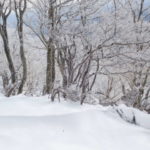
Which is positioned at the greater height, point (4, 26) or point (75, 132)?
point (4, 26)

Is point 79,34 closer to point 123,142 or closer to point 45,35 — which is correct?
point 45,35

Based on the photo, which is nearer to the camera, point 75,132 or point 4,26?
point 75,132

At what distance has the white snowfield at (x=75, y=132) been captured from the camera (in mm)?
2520

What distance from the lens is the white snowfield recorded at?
2.52 metres

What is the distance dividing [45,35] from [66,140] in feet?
20.7

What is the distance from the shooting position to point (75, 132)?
2852mm

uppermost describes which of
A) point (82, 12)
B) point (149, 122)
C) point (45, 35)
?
point (82, 12)

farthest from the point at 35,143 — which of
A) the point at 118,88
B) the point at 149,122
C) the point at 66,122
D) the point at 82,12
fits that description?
the point at 118,88

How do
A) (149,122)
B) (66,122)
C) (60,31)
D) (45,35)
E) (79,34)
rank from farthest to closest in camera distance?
(45,35) → (79,34) → (60,31) → (149,122) → (66,122)

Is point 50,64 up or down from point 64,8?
down

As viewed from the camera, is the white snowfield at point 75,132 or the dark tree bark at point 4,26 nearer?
the white snowfield at point 75,132

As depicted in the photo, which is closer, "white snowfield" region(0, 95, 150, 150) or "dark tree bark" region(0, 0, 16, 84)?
"white snowfield" region(0, 95, 150, 150)

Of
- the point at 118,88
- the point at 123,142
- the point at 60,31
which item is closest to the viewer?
the point at 123,142

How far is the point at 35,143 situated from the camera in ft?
8.19
